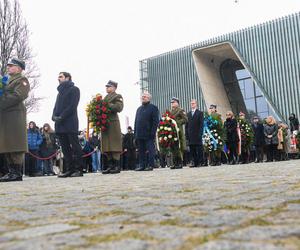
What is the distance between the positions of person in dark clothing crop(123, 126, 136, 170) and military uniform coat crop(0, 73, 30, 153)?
9815 millimetres

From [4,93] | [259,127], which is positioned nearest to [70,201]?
[4,93]

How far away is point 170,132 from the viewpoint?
419 inches

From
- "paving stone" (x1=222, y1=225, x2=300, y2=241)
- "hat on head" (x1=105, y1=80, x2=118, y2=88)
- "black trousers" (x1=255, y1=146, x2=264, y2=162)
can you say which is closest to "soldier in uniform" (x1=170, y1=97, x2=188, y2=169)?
"hat on head" (x1=105, y1=80, x2=118, y2=88)

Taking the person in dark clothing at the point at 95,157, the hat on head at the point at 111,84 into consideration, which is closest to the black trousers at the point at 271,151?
the person in dark clothing at the point at 95,157

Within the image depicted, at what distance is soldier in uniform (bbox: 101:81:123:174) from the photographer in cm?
862

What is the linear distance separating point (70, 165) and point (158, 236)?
643 cm

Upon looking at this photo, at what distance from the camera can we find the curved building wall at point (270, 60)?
31.6 meters

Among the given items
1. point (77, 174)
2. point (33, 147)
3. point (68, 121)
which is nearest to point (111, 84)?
point (68, 121)

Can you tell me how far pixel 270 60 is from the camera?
3297cm

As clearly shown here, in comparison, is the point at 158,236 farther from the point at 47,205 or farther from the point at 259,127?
the point at 259,127

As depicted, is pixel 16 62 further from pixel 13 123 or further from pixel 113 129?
pixel 113 129

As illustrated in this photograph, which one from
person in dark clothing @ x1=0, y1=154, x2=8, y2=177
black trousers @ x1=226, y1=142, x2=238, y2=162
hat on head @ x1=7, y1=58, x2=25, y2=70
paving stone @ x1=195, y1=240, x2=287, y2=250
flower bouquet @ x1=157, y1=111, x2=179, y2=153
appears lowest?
paving stone @ x1=195, y1=240, x2=287, y2=250

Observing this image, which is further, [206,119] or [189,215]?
[206,119]

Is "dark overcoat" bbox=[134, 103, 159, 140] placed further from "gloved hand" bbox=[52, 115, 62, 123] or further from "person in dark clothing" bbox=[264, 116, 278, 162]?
"person in dark clothing" bbox=[264, 116, 278, 162]
